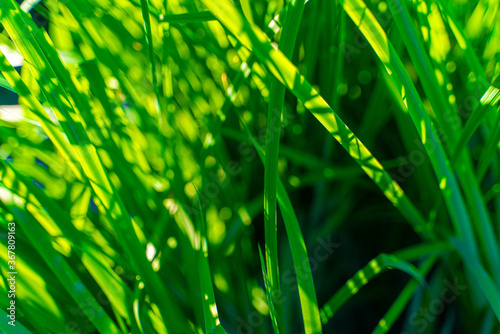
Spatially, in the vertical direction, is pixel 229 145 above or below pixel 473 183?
above

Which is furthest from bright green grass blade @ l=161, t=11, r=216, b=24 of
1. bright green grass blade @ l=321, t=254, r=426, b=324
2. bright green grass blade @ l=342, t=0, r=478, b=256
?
bright green grass blade @ l=321, t=254, r=426, b=324

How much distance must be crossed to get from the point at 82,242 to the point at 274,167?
0.17m

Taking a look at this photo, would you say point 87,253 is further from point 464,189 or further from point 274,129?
point 464,189

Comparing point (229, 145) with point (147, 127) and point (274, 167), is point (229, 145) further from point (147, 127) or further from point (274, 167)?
point (274, 167)

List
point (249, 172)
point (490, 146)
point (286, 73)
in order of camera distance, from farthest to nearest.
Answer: point (249, 172) < point (490, 146) < point (286, 73)

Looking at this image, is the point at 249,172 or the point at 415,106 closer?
the point at 415,106

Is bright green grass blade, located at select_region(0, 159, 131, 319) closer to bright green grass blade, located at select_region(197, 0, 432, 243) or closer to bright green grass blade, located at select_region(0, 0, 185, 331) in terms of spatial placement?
bright green grass blade, located at select_region(0, 0, 185, 331)

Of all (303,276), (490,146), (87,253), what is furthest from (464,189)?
(87,253)

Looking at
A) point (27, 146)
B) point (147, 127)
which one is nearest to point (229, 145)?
point (147, 127)

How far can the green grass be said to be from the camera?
305mm

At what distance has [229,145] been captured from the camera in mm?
547

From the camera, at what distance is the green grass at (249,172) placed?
1.00 ft

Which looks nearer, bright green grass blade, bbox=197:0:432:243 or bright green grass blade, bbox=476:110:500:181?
bright green grass blade, bbox=197:0:432:243

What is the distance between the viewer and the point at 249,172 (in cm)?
49
